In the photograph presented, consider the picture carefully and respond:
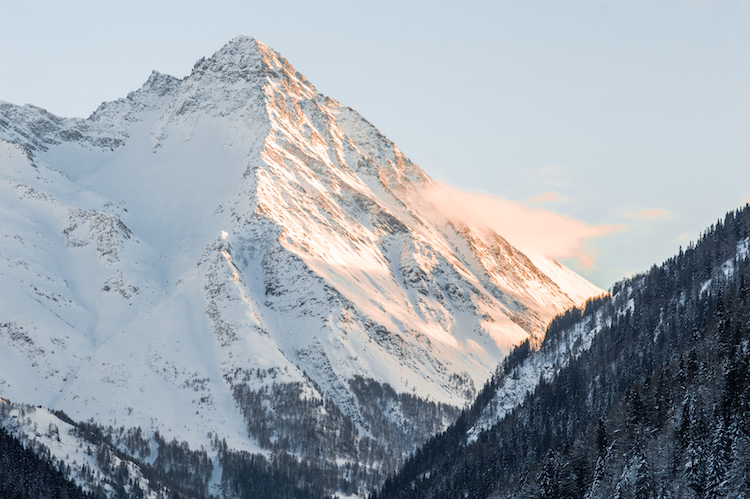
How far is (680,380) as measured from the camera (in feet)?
538

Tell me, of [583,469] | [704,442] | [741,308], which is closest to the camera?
[704,442]

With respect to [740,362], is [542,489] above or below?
below

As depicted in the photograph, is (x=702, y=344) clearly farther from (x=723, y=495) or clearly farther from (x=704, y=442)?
(x=723, y=495)

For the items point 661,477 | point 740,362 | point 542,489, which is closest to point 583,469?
point 542,489

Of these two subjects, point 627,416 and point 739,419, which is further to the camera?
point 627,416

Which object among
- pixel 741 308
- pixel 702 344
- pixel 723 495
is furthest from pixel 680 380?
pixel 723 495

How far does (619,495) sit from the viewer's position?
146 metres

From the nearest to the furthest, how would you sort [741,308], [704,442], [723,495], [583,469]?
[723,495] < [704,442] < [583,469] < [741,308]

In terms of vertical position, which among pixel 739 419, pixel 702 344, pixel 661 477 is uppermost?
pixel 702 344

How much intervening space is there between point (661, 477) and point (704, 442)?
343 inches

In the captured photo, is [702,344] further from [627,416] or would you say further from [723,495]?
[723,495]

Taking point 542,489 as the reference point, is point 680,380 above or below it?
above

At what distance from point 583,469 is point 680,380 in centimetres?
2268

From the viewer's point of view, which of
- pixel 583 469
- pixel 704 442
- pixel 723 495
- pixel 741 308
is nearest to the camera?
pixel 723 495
